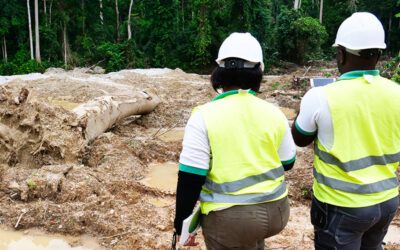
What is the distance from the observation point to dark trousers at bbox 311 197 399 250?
68.6 inches

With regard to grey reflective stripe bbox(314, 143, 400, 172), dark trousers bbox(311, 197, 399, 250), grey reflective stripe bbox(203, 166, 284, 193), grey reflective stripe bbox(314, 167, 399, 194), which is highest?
grey reflective stripe bbox(314, 143, 400, 172)

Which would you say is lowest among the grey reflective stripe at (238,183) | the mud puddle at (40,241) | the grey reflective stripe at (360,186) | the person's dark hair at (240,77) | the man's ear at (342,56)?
the mud puddle at (40,241)

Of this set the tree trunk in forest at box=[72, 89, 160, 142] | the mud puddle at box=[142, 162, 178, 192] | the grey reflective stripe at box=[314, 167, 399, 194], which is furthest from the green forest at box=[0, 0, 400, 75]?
the grey reflective stripe at box=[314, 167, 399, 194]

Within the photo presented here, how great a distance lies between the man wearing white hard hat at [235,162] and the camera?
61.8 inches

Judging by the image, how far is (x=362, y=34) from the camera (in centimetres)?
174

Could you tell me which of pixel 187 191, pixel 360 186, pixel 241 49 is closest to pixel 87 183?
pixel 187 191

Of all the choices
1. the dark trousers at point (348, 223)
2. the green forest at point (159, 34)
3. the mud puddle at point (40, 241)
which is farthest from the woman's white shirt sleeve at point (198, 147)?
the green forest at point (159, 34)

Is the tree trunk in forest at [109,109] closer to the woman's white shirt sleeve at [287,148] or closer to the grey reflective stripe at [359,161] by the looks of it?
the woman's white shirt sleeve at [287,148]

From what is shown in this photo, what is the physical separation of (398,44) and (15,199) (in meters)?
33.5

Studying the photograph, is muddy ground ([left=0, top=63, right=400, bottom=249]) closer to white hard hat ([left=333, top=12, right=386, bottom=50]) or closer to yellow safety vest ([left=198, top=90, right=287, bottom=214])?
yellow safety vest ([left=198, top=90, right=287, bottom=214])

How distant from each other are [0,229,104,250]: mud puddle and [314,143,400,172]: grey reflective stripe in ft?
7.77

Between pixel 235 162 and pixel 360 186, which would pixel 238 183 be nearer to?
pixel 235 162

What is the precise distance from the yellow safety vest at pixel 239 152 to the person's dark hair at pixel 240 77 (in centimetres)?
7

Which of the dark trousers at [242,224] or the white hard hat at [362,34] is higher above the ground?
the white hard hat at [362,34]
